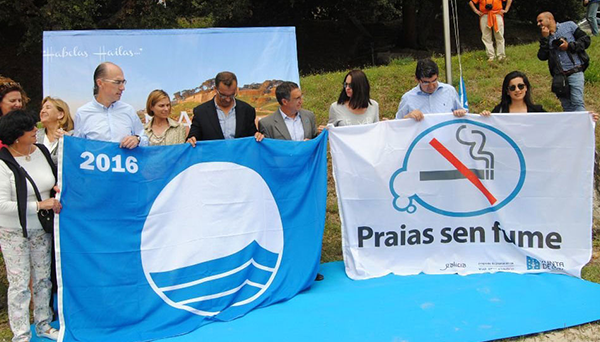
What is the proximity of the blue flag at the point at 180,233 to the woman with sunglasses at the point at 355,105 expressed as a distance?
0.40 metres

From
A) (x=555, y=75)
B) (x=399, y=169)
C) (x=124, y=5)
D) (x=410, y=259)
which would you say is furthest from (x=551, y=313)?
(x=124, y=5)

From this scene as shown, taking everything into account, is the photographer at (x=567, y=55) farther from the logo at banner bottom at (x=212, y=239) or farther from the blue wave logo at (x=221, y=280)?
the blue wave logo at (x=221, y=280)

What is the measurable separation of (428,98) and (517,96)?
2.69 feet

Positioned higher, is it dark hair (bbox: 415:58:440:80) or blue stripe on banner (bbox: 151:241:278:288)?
dark hair (bbox: 415:58:440:80)

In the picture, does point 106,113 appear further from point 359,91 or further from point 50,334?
point 359,91

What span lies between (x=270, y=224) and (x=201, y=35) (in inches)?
135

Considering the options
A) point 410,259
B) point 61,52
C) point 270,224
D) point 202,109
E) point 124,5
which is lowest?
point 410,259

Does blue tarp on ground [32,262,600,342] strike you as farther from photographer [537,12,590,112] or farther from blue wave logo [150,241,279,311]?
photographer [537,12,590,112]

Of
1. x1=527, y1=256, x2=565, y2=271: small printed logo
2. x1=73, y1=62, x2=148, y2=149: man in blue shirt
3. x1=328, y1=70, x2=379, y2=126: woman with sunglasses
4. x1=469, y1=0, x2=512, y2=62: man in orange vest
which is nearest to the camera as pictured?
x1=73, y1=62, x2=148, y2=149: man in blue shirt

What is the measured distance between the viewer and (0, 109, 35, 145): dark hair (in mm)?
3822

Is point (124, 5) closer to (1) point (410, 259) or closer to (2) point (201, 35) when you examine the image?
(2) point (201, 35)

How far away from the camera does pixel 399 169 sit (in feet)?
16.6

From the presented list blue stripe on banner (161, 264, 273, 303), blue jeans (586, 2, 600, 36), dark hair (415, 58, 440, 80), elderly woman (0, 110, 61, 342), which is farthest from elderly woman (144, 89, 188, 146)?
blue jeans (586, 2, 600, 36)

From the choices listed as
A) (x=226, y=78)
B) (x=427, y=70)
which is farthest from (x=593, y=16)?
(x=226, y=78)
